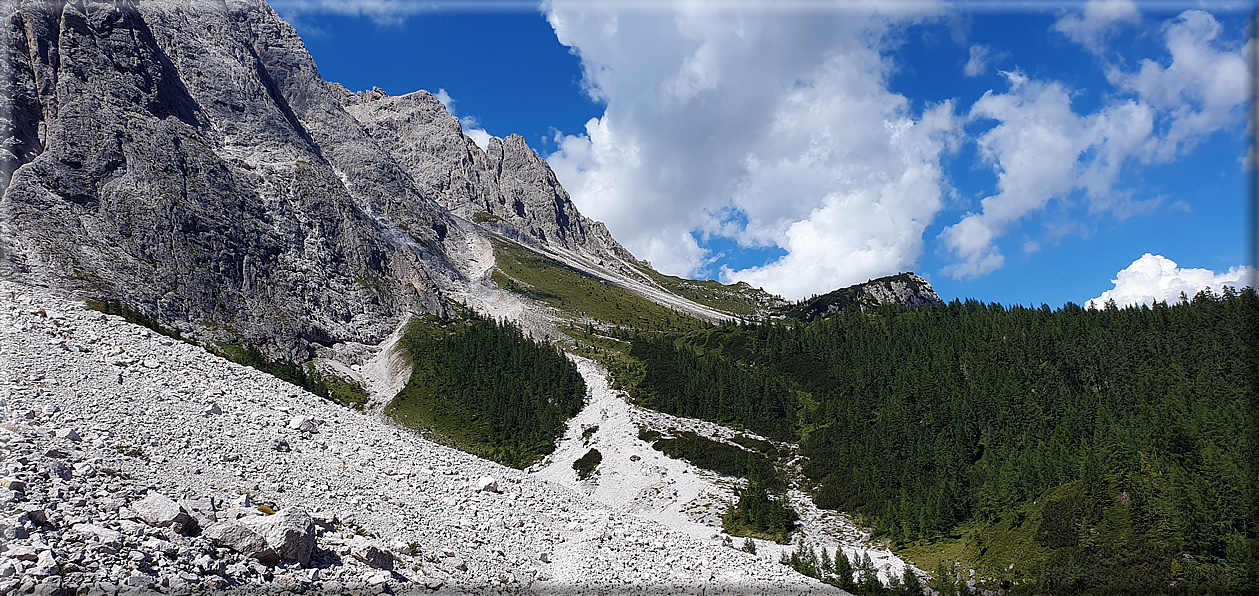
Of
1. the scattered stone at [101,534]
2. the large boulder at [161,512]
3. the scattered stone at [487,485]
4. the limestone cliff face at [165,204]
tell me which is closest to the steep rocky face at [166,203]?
the limestone cliff face at [165,204]

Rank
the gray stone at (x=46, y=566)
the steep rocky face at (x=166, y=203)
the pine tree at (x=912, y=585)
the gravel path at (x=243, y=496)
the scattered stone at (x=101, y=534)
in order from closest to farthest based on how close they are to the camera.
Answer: the gray stone at (x=46, y=566)
the scattered stone at (x=101, y=534)
the gravel path at (x=243, y=496)
the pine tree at (x=912, y=585)
the steep rocky face at (x=166, y=203)

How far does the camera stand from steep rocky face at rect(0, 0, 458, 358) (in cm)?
9788

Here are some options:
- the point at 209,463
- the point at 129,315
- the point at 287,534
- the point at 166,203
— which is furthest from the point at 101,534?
the point at 166,203

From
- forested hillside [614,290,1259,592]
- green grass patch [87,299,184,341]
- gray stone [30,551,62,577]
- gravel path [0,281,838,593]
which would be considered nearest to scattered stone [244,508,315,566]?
gravel path [0,281,838,593]

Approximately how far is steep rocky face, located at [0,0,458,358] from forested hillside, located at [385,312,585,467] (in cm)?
2661

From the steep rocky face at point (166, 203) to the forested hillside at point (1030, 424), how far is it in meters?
76.1

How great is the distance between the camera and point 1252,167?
13.5m

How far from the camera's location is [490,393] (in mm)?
106188

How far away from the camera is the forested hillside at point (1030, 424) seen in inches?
1638

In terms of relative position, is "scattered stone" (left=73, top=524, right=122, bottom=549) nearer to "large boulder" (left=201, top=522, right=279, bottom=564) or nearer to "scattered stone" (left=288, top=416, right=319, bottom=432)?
"large boulder" (left=201, top=522, right=279, bottom=564)

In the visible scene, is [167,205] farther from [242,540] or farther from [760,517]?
[242,540]

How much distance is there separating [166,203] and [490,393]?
252 feet

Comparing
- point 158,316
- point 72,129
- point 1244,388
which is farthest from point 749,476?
point 72,129

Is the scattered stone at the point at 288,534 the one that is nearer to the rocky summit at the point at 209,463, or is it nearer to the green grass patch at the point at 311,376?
the rocky summit at the point at 209,463
